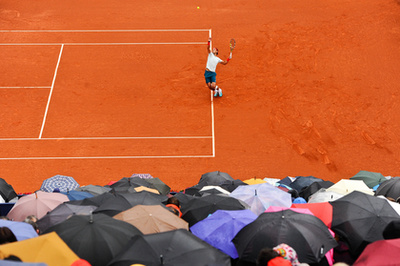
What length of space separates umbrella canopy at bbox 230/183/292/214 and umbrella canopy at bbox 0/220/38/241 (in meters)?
4.37

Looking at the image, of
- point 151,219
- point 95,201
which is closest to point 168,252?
point 151,219

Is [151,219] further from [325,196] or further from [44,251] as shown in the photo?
[325,196]

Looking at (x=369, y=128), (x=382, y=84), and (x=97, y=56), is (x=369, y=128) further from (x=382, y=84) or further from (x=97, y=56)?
(x=97, y=56)

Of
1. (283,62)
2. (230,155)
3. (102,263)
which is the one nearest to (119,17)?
(283,62)

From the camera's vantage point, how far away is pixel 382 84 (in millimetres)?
20906

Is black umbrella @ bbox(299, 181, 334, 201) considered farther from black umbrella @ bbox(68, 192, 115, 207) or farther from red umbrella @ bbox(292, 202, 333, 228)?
black umbrella @ bbox(68, 192, 115, 207)

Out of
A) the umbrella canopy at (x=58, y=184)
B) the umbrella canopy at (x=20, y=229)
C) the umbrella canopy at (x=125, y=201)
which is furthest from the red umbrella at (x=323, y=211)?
the umbrella canopy at (x=58, y=184)

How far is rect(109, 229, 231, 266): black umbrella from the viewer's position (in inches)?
289

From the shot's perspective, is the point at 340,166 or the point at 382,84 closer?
the point at 340,166

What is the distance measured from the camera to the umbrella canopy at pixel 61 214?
375 inches

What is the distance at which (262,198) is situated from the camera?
36.7 ft

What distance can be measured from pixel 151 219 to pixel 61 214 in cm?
179

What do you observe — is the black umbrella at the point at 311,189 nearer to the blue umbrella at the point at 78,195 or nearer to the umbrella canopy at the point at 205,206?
the umbrella canopy at the point at 205,206

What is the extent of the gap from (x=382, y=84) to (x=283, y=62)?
12.3 feet
